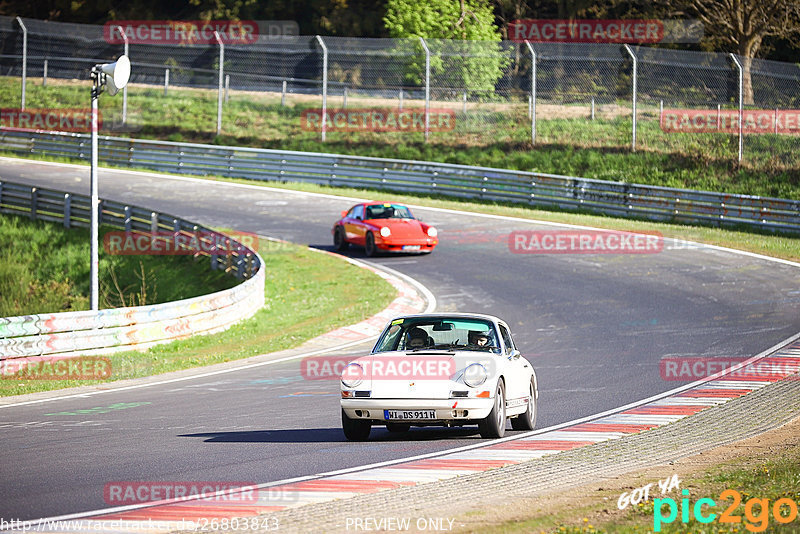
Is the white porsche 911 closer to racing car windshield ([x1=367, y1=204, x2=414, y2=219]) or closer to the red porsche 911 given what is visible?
the red porsche 911

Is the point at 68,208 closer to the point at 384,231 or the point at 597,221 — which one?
the point at 384,231

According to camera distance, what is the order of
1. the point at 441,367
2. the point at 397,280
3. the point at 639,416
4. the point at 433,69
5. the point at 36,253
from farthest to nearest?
the point at 433,69 → the point at 36,253 → the point at 397,280 → the point at 639,416 → the point at 441,367

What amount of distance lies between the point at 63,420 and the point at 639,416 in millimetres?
6353

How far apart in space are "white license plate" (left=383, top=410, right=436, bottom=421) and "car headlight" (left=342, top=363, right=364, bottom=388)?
1.31 feet

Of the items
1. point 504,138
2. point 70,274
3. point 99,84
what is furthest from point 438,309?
point 504,138

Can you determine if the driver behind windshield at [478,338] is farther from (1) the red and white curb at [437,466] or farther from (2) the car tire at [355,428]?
(2) the car tire at [355,428]

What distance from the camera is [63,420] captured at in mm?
11641

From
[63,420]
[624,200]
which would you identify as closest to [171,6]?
[624,200]

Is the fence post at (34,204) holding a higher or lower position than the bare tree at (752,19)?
lower

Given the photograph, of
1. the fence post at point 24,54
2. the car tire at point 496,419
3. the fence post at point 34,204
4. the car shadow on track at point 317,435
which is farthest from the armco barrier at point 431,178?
the car tire at point 496,419

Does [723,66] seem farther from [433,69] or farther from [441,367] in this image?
[441,367]

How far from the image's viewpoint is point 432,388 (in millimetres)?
9930

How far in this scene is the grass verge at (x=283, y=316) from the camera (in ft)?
53.5

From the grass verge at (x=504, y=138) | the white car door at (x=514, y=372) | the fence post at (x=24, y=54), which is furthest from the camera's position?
the fence post at (x=24, y=54)
